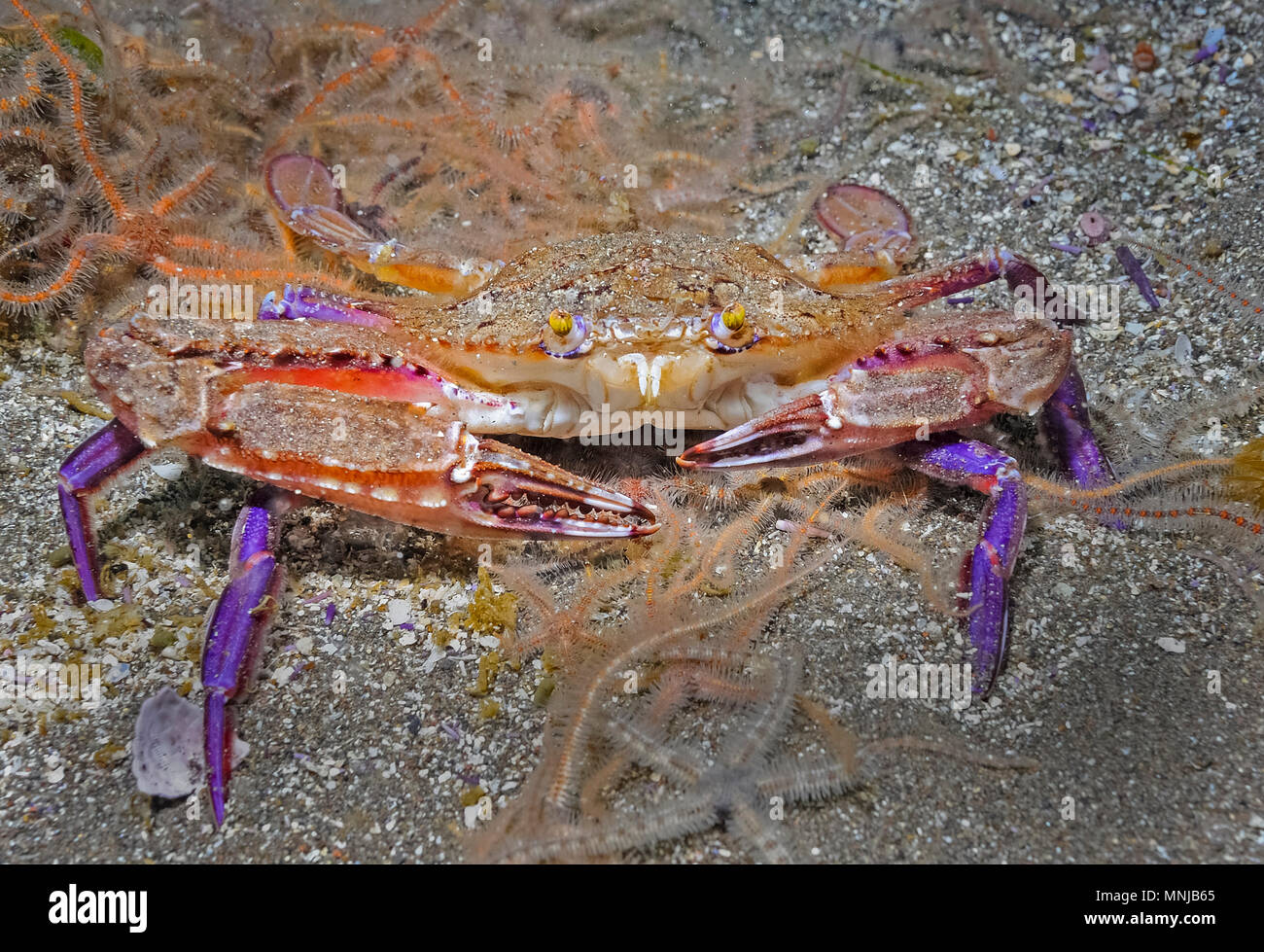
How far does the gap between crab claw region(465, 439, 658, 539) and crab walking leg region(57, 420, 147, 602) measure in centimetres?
114

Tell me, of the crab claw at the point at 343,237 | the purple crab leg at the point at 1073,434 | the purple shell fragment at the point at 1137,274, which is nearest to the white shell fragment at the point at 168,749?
the crab claw at the point at 343,237

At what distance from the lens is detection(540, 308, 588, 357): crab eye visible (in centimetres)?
251

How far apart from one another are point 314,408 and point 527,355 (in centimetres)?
67

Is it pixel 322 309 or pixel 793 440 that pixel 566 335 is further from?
pixel 322 309

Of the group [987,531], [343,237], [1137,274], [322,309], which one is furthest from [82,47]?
→ [1137,274]

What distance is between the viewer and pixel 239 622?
2.35 meters

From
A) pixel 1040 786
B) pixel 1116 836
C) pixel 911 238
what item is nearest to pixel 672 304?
pixel 911 238

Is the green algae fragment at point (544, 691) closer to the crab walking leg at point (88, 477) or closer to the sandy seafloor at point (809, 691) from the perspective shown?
the sandy seafloor at point (809, 691)

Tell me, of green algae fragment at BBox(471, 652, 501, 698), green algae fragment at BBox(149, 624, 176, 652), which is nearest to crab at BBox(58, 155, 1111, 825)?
green algae fragment at BBox(149, 624, 176, 652)

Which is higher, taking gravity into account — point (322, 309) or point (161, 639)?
point (322, 309)

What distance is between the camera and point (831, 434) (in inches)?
102

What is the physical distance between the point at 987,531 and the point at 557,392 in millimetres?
1472

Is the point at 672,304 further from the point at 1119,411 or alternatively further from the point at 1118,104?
the point at 1118,104
